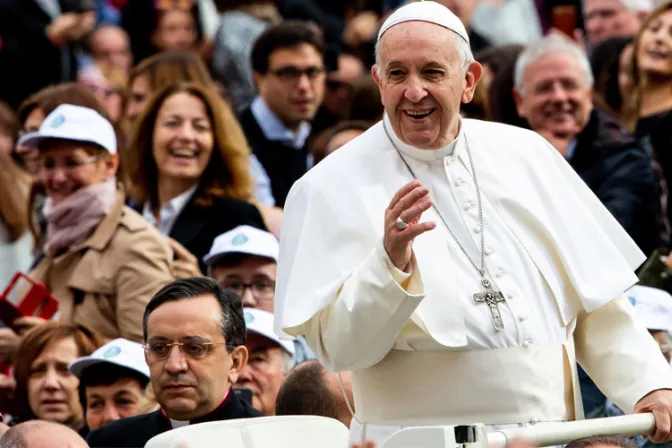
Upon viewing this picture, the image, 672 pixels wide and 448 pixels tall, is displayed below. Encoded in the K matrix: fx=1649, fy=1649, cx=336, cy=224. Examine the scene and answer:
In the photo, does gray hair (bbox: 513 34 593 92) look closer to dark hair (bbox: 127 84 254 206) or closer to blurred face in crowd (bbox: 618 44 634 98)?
blurred face in crowd (bbox: 618 44 634 98)

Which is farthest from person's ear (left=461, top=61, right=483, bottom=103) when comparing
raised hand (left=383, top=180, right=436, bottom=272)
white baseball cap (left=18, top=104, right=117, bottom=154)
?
white baseball cap (left=18, top=104, right=117, bottom=154)

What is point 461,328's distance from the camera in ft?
17.5

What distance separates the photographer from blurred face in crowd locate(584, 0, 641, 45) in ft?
41.4

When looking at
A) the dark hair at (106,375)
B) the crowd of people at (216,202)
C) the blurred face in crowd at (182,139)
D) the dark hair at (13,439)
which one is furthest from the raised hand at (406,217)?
the blurred face in crowd at (182,139)

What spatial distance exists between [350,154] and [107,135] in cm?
305

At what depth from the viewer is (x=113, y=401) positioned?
737cm

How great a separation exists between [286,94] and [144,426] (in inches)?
161

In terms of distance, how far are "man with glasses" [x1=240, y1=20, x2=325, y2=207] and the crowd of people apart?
1cm

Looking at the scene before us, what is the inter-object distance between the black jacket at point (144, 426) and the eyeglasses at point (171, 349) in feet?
0.69

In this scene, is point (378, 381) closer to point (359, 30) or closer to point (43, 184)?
point (43, 184)

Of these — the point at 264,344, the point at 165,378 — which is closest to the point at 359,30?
the point at 264,344

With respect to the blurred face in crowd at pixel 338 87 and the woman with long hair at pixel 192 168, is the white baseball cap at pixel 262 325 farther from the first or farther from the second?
the blurred face in crowd at pixel 338 87

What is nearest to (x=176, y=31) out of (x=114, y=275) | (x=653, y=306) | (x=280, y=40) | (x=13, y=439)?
(x=280, y=40)

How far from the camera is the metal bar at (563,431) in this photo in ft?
14.9
